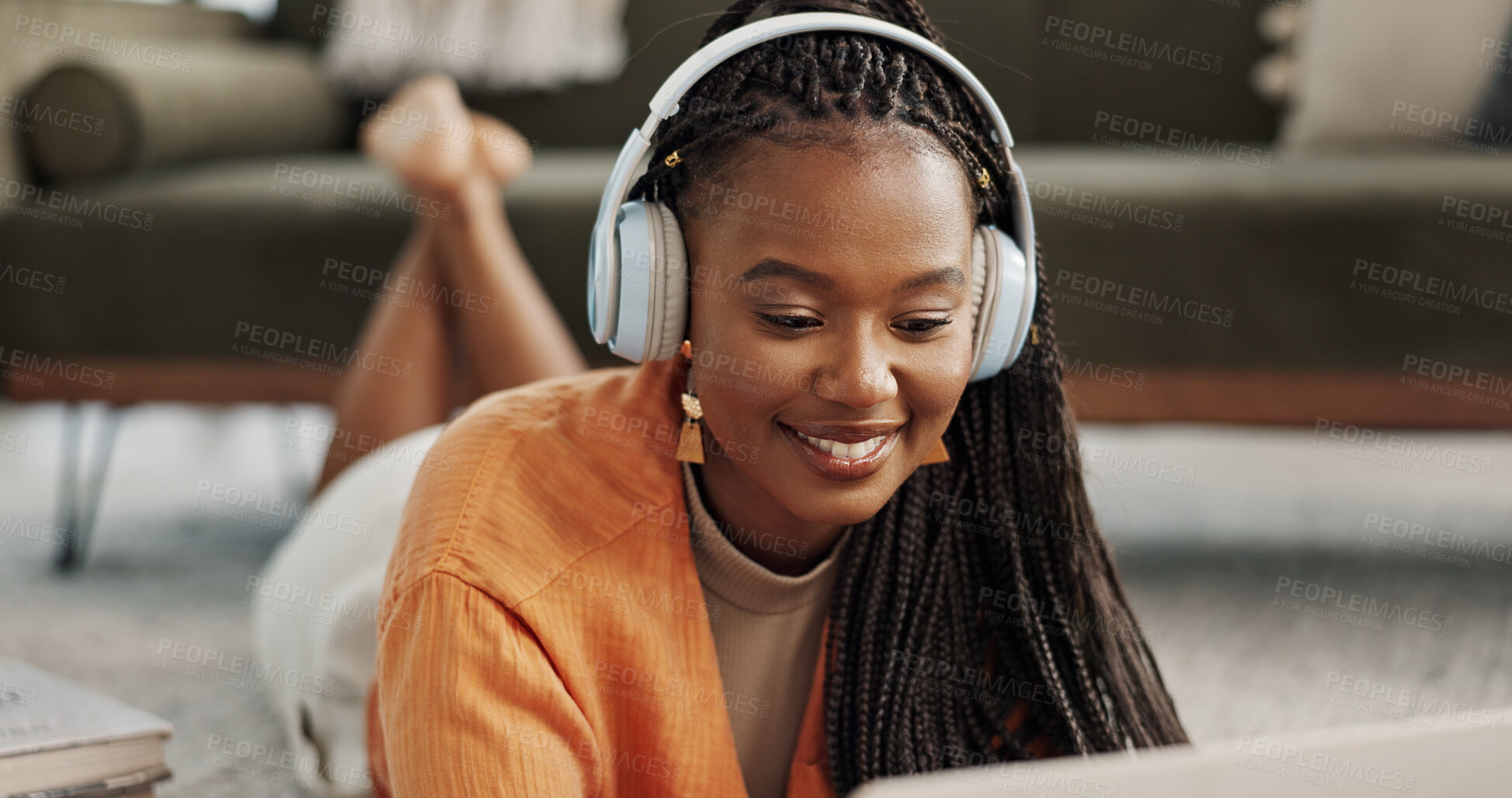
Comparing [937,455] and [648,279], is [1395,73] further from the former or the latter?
[648,279]

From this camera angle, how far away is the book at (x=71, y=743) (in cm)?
88

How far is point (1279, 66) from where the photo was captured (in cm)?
224

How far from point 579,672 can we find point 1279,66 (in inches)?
74.8

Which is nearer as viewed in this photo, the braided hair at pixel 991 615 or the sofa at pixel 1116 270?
the braided hair at pixel 991 615

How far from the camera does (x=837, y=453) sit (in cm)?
77

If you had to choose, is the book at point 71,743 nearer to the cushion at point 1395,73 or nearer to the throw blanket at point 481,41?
the throw blanket at point 481,41

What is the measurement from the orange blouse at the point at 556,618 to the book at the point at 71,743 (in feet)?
0.81

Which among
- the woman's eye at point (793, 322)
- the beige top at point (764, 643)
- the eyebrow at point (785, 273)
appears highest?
the eyebrow at point (785, 273)

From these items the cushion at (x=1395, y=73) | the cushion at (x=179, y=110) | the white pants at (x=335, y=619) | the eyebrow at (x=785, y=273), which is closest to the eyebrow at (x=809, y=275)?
the eyebrow at (x=785, y=273)

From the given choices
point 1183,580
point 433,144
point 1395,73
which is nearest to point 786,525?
point 433,144

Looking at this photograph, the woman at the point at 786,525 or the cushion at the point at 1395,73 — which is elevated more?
the cushion at the point at 1395,73

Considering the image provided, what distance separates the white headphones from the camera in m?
0.74

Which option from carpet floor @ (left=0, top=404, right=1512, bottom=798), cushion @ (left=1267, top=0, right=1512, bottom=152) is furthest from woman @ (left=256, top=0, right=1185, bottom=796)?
cushion @ (left=1267, top=0, right=1512, bottom=152)

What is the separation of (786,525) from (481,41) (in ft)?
5.57
